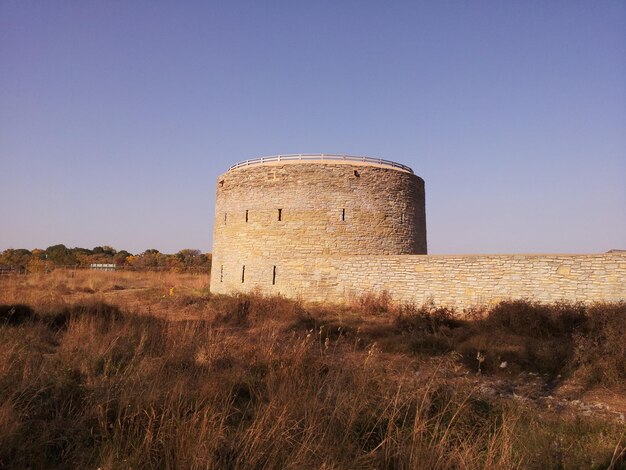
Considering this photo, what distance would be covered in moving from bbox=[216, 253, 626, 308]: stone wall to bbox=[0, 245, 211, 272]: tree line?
86.7 ft

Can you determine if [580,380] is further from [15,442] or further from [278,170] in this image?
[278,170]

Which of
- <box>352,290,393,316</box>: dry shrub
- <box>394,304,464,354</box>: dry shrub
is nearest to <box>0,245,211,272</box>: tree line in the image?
<box>352,290,393,316</box>: dry shrub

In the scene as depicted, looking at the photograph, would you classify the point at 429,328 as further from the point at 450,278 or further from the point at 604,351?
the point at 604,351

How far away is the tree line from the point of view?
4041 cm

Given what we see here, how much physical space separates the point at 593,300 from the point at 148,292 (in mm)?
19831

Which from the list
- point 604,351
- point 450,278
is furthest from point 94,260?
point 604,351

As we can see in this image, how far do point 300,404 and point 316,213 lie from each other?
13621 mm

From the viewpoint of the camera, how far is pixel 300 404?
3896 mm

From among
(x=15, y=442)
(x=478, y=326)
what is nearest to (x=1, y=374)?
(x=15, y=442)

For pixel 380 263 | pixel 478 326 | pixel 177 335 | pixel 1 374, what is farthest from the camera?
pixel 380 263

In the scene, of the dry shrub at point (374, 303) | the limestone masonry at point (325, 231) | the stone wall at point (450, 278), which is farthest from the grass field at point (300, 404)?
the limestone masonry at point (325, 231)

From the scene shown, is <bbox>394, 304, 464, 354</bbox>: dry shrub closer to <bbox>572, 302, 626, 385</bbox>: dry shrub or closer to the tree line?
<bbox>572, 302, 626, 385</bbox>: dry shrub

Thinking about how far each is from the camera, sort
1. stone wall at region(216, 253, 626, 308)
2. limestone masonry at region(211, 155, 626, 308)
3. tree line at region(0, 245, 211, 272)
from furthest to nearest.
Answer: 1. tree line at region(0, 245, 211, 272)
2. limestone masonry at region(211, 155, 626, 308)
3. stone wall at region(216, 253, 626, 308)

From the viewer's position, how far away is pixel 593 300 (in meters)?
11.6
